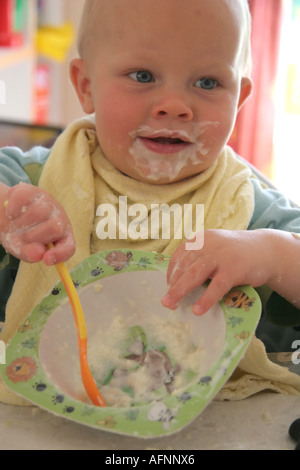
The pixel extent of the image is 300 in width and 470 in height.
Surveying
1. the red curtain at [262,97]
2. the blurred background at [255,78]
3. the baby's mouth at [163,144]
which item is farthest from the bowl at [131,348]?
the red curtain at [262,97]

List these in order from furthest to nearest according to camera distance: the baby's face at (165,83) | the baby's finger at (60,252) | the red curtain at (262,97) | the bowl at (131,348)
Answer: the red curtain at (262,97), the baby's face at (165,83), the baby's finger at (60,252), the bowl at (131,348)

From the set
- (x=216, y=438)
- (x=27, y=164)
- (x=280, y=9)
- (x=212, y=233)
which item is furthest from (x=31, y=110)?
(x=216, y=438)

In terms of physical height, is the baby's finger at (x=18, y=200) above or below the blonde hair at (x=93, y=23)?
below

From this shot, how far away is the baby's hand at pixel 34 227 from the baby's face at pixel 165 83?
229mm

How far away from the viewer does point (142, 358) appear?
67 centimetres

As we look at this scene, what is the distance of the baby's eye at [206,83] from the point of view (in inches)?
32.4

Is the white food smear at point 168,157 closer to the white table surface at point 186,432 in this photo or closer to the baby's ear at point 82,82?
the baby's ear at point 82,82

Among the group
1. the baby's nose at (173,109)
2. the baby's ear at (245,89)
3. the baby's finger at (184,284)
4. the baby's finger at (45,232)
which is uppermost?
the baby's nose at (173,109)

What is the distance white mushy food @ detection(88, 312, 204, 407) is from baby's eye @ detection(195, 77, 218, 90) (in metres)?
0.35

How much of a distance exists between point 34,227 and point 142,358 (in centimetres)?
20

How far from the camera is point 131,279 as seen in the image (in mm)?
696

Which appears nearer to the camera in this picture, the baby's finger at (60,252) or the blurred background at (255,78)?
the baby's finger at (60,252)

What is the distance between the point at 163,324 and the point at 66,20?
283 centimetres
